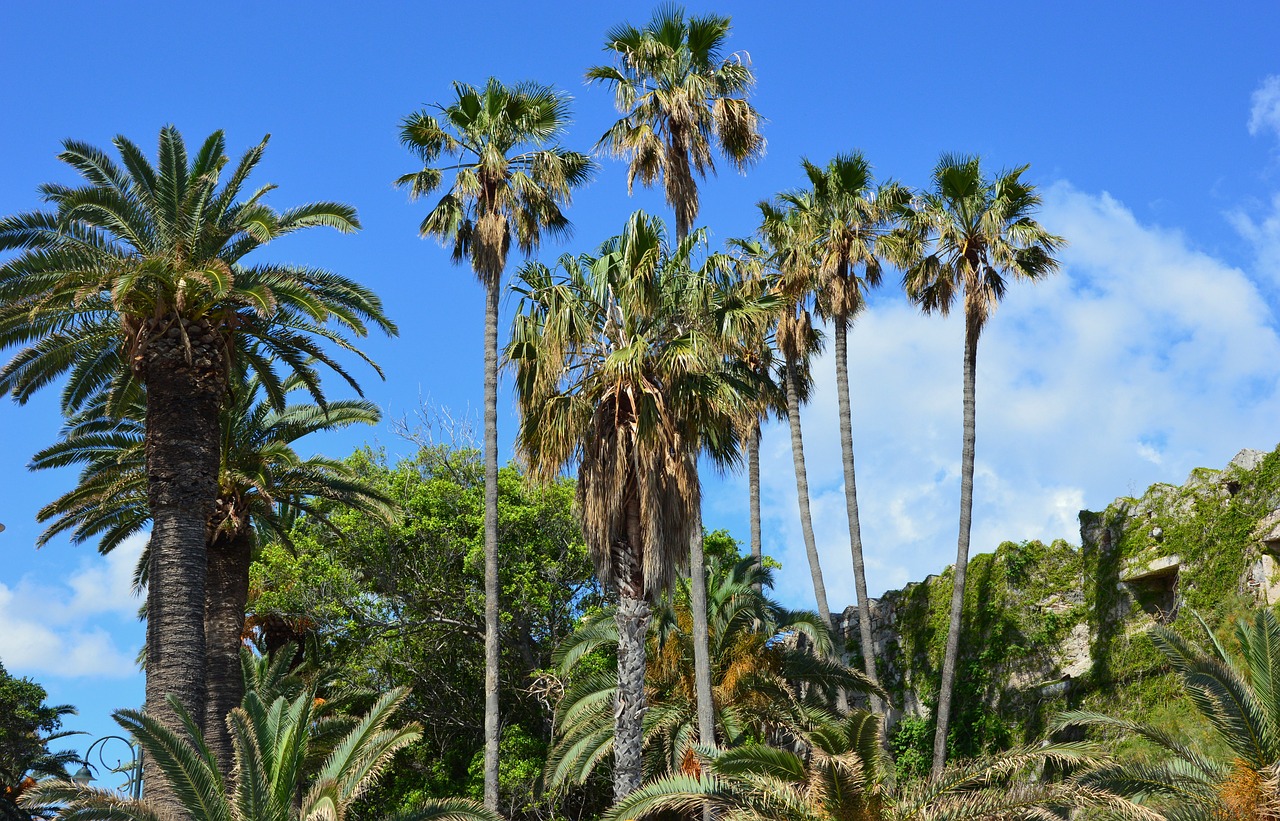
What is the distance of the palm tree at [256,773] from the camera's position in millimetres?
15008

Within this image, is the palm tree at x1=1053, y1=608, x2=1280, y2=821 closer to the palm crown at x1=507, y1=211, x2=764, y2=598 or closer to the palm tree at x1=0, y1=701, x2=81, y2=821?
the palm crown at x1=507, y1=211, x2=764, y2=598

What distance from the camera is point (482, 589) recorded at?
1201 inches

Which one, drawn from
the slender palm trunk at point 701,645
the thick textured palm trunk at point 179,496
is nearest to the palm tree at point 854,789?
the slender palm trunk at point 701,645

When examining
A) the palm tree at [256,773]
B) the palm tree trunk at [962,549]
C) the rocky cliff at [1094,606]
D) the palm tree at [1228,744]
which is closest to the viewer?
the palm tree at [256,773]

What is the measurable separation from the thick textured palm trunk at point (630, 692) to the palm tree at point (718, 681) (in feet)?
10.4

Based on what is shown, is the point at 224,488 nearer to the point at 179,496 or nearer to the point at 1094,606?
the point at 179,496

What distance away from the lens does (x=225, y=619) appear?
2384 centimetres

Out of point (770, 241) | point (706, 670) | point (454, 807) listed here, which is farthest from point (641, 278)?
point (770, 241)

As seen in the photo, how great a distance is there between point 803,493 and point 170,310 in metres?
16.7

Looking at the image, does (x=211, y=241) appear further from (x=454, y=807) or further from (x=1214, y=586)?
(x=1214, y=586)

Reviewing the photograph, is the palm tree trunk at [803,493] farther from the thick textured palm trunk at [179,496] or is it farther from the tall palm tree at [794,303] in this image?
the thick textured palm trunk at [179,496]

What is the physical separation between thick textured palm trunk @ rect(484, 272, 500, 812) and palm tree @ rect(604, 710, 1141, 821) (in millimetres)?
6723

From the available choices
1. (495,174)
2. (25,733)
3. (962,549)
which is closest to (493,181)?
(495,174)

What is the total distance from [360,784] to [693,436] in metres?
7.04
